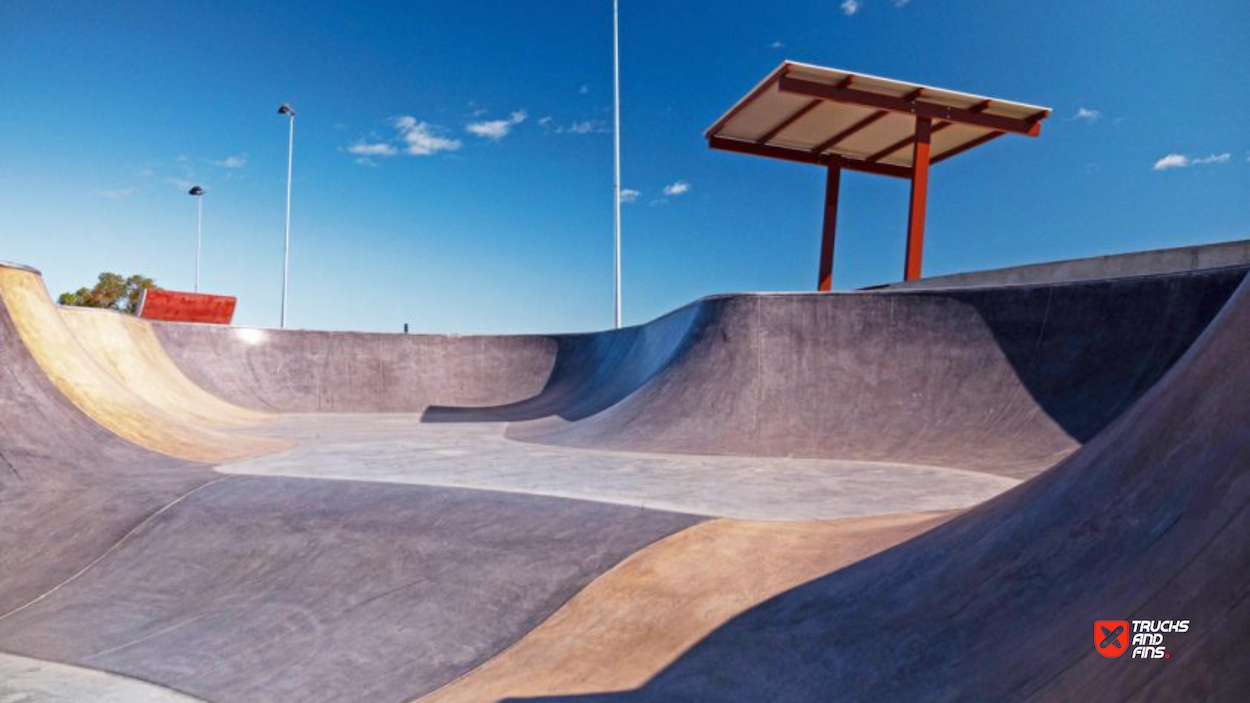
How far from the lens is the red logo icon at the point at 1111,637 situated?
92.8 inches

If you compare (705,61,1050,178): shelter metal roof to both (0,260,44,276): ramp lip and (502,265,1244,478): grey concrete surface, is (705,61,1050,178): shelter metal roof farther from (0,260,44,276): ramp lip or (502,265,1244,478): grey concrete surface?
(0,260,44,276): ramp lip

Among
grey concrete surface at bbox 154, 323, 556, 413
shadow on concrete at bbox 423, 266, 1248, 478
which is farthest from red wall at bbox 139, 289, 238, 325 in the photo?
shadow on concrete at bbox 423, 266, 1248, 478

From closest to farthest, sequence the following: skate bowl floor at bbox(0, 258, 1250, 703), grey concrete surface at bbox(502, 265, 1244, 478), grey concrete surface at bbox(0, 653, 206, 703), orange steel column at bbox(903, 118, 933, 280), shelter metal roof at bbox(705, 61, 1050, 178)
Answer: skate bowl floor at bbox(0, 258, 1250, 703)
grey concrete surface at bbox(0, 653, 206, 703)
grey concrete surface at bbox(502, 265, 1244, 478)
shelter metal roof at bbox(705, 61, 1050, 178)
orange steel column at bbox(903, 118, 933, 280)

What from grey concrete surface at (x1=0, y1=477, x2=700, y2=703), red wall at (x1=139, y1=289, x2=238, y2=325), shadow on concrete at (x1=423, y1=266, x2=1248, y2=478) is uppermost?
red wall at (x1=139, y1=289, x2=238, y2=325)

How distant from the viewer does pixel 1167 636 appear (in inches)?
86.3

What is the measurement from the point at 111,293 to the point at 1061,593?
6017 cm

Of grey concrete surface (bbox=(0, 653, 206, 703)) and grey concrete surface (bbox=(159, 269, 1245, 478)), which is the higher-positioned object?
grey concrete surface (bbox=(159, 269, 1245, 478))

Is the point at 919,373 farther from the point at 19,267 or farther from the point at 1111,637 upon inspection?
the point at 19,267

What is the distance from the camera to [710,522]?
554 centimetres

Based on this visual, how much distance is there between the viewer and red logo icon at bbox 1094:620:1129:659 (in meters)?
2.36

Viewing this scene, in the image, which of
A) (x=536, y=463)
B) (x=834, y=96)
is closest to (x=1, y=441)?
(x=536, y=463)

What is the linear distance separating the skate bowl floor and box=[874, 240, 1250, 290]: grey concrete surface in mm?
1212

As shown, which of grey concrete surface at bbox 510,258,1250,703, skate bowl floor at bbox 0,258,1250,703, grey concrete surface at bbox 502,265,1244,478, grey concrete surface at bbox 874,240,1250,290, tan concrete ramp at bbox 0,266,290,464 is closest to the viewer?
grey concrete surface at bbox 510,258,1250,703

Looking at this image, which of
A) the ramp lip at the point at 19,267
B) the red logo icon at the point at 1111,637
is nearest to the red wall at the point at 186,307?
the ramp lip at the point at 19,267
